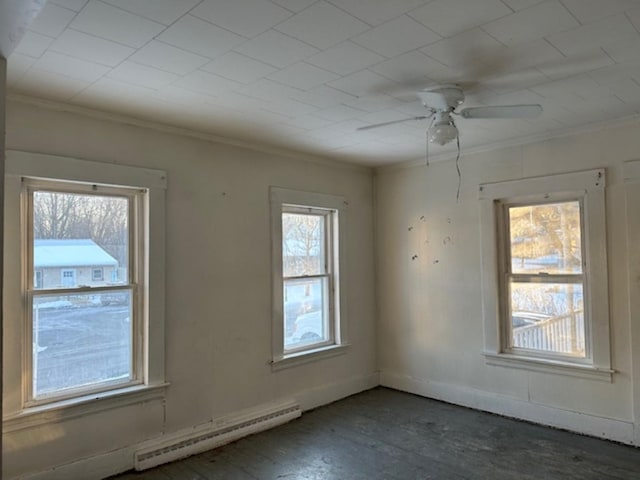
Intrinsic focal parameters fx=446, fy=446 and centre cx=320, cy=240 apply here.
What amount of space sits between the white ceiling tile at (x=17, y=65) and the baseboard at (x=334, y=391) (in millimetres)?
3344

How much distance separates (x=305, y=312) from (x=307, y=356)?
435 mm

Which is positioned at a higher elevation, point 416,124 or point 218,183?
point 416,124

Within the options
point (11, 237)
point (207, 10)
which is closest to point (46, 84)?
point (11, 237)

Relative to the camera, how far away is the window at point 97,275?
3.10 meters

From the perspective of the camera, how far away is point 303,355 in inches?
171

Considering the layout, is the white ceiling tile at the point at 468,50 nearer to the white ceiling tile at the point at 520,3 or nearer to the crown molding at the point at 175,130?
the white ceiling tile at the point at 520,3

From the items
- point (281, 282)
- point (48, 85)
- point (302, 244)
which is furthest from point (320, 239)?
point (48, 85)

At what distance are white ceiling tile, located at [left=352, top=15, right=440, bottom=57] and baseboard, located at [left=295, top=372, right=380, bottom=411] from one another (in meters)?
3.25

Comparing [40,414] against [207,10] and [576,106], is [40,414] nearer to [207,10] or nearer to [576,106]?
[207,10]

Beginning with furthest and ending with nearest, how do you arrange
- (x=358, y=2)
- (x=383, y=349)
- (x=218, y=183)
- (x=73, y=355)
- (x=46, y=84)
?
(x=383, y=349) < (x=218, y=183) < (x=73, y=355) < (x=46, y=84) < (x=358, y=2)

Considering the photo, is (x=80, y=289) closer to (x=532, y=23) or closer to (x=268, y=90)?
(x=268, y=90)

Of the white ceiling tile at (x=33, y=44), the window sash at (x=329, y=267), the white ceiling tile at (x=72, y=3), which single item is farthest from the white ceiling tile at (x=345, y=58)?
the window sash at (x=329, y=267)

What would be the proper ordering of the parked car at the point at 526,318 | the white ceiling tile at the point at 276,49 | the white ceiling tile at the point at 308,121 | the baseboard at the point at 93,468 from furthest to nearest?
the parked car at the point at 526,318, the white ceiling tile at the point at 308,121, the baseboard at the point at 93,468, the white ceiling tile at the point at 276,49

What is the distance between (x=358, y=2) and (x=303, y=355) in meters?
3.29
